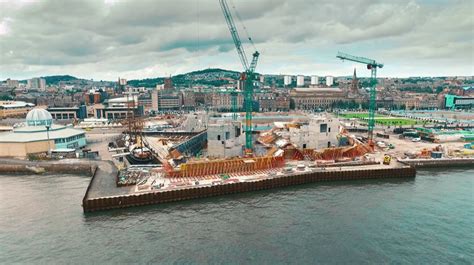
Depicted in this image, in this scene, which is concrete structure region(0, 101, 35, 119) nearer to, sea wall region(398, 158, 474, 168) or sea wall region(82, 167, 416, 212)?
sea wall region(82, 167, 416, 212)

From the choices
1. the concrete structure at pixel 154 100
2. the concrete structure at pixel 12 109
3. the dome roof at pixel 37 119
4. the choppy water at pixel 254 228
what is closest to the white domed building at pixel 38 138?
the dome roof at pixel 37 119

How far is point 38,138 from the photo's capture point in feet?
138

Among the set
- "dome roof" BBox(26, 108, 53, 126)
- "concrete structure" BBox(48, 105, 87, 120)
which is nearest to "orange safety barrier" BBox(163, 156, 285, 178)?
"dome roof" BBox(26, 108, 53, 126)

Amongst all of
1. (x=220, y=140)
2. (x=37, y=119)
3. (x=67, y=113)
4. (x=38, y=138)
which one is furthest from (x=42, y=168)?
(x=67, y=113)

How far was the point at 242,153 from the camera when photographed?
41812mm

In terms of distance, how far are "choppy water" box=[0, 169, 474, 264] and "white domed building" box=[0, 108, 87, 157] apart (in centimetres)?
1277

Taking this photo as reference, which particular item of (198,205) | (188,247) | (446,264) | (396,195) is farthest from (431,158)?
(188,247)

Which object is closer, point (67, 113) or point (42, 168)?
point (42, 168)

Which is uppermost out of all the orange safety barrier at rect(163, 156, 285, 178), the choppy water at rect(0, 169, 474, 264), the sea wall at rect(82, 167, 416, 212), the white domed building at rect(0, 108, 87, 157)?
the white domed building at rect(0, 108, 87, 157)

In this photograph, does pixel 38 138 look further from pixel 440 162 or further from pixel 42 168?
pixel 440 162

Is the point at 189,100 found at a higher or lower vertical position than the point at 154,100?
lower

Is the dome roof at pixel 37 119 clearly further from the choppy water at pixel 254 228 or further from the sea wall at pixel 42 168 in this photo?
the choppy water at pixel 254 228

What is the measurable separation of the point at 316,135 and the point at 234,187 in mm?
17714

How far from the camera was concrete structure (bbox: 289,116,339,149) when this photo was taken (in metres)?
42.0
